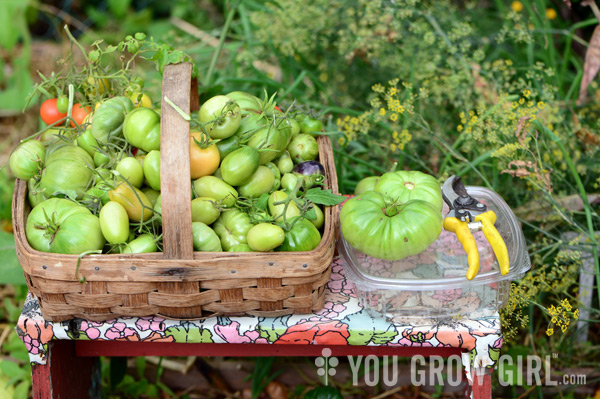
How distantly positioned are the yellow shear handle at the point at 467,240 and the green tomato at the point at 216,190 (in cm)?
49

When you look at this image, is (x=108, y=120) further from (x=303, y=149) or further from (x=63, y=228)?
(x=303, y=149)

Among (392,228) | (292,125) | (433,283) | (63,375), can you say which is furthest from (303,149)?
(63,375)

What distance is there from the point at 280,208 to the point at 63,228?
1.50ft

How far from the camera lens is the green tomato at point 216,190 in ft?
4.26

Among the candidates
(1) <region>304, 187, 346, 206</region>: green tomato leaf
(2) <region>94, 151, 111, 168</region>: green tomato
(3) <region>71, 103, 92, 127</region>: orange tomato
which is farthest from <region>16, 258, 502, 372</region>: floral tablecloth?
(3) <region>71, 103, 92, 127</region>: orange tomato

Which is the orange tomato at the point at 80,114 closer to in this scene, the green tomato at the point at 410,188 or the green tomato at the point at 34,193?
the green tomato at the point at 34,193

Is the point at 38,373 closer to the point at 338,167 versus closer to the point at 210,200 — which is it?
the point at 210,200

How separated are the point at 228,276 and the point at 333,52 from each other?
171cm

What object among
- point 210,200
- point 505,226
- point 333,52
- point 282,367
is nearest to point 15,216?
point 210,200

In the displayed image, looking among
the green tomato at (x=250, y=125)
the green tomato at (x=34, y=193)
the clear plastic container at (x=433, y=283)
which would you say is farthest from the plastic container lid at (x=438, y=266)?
the green tomato at (x=34, y=193)

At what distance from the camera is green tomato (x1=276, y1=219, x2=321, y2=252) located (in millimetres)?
1241

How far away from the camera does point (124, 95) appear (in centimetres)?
151

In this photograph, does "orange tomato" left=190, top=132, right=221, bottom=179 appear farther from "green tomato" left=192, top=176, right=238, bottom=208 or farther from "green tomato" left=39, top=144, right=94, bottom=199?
"green tomato" left=39, top=144, right=94, bottom=199

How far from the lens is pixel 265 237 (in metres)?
1.20
